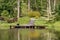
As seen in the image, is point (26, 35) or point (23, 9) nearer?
point (26, 35)

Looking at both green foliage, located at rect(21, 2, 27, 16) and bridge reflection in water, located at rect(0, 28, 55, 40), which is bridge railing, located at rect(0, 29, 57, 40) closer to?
bridge reflection in water, located at rect(0, 28, 55, 40)

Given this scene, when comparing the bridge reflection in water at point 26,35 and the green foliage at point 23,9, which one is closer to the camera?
the bridge reflection in water at point 26,35

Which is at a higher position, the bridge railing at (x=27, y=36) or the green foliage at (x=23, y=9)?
the green foliage at (x=23, y=9)

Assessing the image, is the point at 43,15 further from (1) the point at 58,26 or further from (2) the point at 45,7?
(1) the point at 58,26

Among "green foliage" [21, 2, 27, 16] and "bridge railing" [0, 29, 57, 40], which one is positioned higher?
"green foliage" [21, 2, 27, 16]

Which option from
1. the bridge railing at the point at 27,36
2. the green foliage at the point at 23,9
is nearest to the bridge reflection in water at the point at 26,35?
the bridge railing at the point at 27,36

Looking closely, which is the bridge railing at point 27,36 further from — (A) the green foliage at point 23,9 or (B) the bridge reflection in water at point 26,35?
(A) the green foliage at point 23,9

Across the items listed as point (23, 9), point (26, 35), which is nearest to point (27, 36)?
point (26, 35)

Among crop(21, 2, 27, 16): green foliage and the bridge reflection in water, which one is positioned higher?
crop(21, 2, 27, 16): green foliage

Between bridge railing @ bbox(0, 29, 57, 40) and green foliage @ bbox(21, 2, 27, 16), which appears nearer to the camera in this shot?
bridge railing @ bbox(0, 29, 57, 40)

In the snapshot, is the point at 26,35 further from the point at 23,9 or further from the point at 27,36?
the point at 23,9

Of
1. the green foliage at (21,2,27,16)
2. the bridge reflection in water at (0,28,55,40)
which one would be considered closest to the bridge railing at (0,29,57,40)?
the bridge reflection in water at (0,28,55,40)

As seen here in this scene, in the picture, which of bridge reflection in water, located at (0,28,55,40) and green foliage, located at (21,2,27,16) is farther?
green foliage, located at (21,2,27,16)

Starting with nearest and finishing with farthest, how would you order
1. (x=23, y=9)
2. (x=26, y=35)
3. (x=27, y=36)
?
(x=27, y=36) < (x=26, y=35) < (x=23, y=9)
